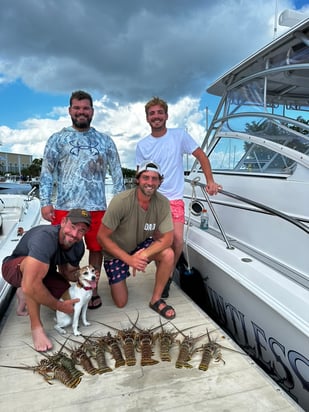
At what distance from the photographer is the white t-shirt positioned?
3143 millimetres

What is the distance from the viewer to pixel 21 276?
2502mm

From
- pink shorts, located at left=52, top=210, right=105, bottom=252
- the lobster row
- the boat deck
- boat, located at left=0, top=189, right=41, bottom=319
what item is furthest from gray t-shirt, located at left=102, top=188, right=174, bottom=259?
boat, located at left=0, top=189, right=41, bottom=319

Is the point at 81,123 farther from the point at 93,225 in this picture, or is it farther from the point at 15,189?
the point at 15,189

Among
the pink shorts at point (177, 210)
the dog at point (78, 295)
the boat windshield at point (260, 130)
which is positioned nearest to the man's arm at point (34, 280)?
the dog at point (78, 295)

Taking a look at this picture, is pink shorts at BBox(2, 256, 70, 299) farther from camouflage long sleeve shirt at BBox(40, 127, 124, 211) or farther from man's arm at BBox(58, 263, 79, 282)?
camouflage long sleeve shirt at BBox(40, 127, 124, 211)

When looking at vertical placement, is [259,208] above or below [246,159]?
below

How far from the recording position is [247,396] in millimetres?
1844

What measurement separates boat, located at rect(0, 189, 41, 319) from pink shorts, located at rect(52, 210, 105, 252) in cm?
82

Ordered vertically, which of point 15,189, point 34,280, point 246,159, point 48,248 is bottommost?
point 15,189

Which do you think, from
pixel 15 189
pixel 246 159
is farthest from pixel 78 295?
pixel 15 189

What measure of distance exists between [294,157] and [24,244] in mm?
2304

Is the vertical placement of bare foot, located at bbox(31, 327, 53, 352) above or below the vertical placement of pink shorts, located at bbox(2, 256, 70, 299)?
below

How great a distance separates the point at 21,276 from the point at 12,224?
15.2ft

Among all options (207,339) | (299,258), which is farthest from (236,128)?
(207,339)
